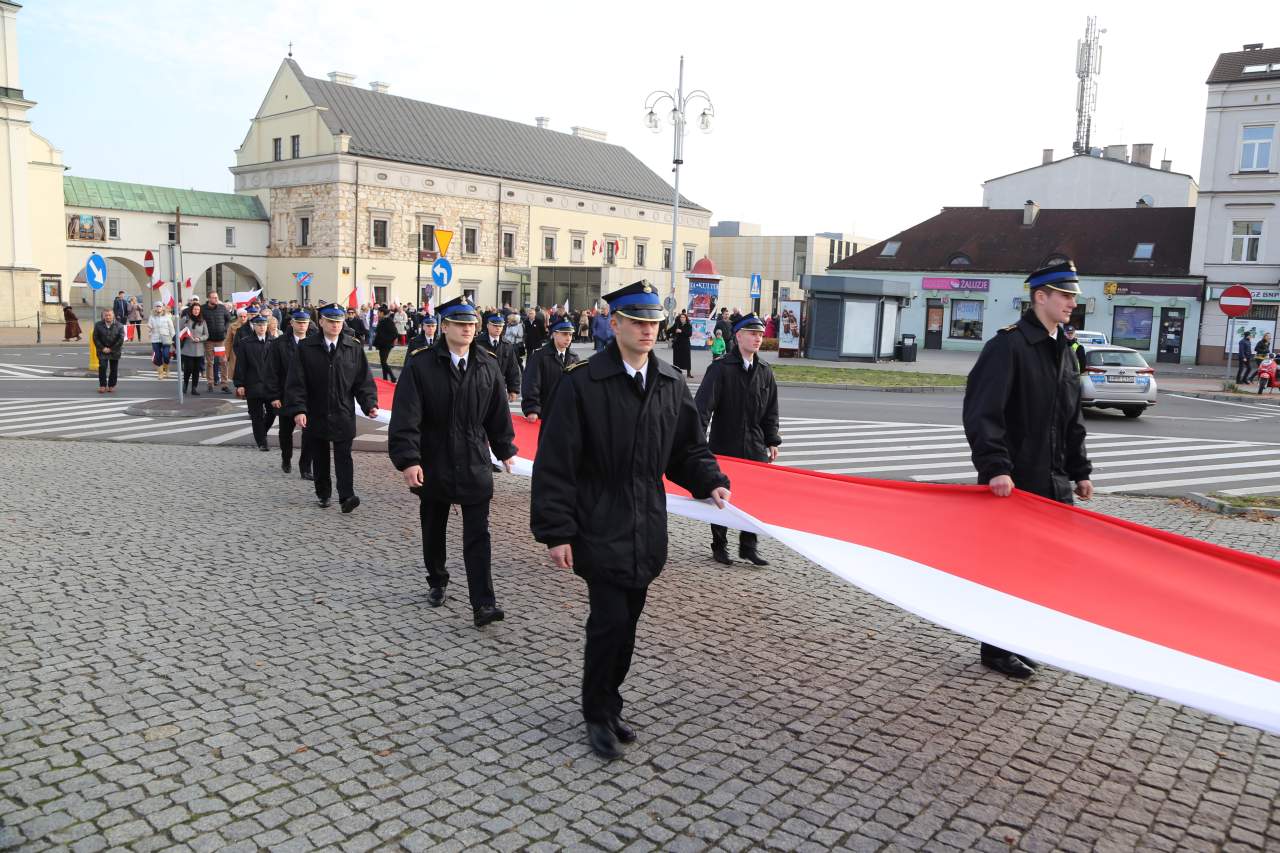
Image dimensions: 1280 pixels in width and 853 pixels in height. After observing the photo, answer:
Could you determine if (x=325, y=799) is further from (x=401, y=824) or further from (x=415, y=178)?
(x=415, y=178)

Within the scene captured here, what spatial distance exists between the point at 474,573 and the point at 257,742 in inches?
80.3

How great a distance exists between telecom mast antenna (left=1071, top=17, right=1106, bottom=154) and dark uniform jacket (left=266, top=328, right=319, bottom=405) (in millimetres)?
79767

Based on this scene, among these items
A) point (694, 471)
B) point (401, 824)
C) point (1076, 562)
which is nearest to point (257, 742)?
point (401, 824)

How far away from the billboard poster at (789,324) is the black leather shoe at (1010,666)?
1541 inches

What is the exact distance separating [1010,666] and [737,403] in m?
3.29

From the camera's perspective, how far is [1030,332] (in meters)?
5.84

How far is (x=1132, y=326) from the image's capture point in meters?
51.6

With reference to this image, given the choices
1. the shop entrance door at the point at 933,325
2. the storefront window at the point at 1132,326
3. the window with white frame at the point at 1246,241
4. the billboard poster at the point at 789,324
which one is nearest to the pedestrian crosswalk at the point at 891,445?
the billboard poster at the point at 789,324

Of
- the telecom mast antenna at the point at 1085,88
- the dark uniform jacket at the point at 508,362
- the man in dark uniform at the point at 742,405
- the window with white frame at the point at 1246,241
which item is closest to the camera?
the man in dark uniform at the point at 742,405

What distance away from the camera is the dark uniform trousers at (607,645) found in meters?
4.74

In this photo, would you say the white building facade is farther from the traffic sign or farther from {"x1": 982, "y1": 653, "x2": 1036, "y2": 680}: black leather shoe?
{"x1": 982, "y1": 653, "x2": 1036, "y2": 680}: black leather shoe

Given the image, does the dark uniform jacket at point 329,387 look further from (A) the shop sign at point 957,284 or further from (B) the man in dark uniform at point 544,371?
(A) the shop sign at point 957,284

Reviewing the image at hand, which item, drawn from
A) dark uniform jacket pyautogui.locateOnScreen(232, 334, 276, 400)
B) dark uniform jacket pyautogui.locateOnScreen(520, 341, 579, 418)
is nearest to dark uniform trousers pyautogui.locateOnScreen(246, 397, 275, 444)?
dark uniform jacket pyautogui.locateOnScreen(232, 334, 276, 400)

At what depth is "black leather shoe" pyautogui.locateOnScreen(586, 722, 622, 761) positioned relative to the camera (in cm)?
475
